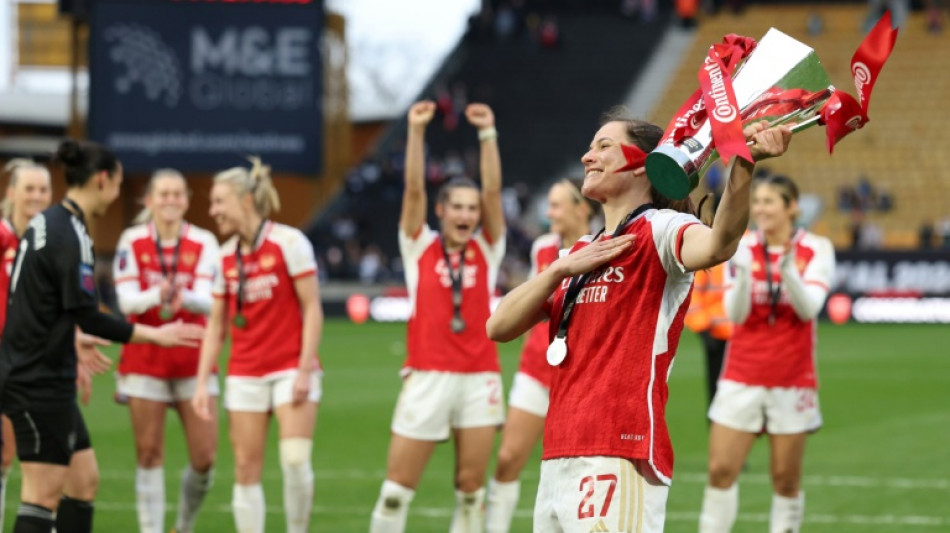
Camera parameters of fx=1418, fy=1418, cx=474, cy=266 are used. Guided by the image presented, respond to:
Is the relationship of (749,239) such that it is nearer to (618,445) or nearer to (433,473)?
(618,445)

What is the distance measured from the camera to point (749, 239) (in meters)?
8.20

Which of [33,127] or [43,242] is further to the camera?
[33,127]

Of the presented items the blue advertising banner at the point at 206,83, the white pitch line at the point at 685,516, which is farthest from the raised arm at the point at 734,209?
the blue advertising banner at the point at 206,83

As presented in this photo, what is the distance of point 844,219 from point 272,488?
26.5 metres

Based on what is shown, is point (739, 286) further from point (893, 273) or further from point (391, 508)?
point (893, 273)

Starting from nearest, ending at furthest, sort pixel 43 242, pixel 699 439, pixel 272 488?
pixel 43 242 → pixel 272 488 → pixel 699 439

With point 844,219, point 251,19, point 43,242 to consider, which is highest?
point 251,19

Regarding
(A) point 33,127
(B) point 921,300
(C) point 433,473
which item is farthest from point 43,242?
(A) point 33,127

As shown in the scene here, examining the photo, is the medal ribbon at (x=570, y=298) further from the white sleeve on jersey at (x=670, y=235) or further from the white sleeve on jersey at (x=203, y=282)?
the white sleeve on jersey at (x=203, y=282)

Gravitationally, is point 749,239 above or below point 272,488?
above

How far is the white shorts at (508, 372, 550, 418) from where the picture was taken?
8438 mm

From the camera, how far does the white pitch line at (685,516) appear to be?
381 inches

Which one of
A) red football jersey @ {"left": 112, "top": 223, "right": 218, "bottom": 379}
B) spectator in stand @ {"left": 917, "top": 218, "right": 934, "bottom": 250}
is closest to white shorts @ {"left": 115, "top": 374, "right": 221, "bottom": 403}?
red football jersey @ {"left": 112, "top": 223, "right": 218, "bottom": 379}

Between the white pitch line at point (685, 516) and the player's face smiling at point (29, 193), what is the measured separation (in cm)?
267
